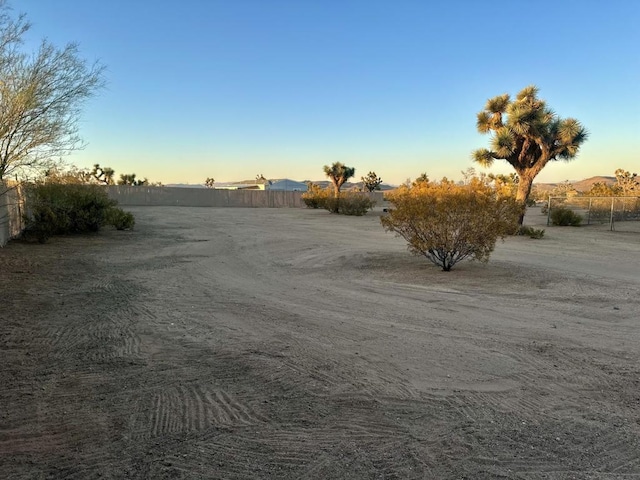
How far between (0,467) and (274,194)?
2563 inches

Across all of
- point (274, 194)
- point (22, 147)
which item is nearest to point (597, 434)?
point (22, 147)

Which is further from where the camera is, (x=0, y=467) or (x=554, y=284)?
(x=554, y=284)

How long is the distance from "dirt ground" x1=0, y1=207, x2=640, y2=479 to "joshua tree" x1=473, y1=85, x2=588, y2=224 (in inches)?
615

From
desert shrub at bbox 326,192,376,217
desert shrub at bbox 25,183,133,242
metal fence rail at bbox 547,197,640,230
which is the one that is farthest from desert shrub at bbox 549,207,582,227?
desert shrub at bbox 25,183,133,242

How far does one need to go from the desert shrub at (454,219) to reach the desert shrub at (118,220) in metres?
15.1

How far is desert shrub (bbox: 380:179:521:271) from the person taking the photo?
1104cm

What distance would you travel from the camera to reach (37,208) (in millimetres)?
18047

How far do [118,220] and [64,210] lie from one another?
3606mm

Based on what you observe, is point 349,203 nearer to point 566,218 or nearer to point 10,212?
point 566,218

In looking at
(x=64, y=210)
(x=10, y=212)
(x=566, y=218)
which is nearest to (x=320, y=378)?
(x=10, y=212)

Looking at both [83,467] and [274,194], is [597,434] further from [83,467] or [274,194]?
[274,194]

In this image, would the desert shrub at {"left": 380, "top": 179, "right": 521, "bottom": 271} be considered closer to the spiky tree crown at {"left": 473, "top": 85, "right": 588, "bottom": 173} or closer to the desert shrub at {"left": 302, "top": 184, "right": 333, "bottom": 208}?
the spiky tree crown at {"left": 473, "top": 85, "right": 588, "bottom": 173}

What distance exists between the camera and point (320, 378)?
15.8 ft

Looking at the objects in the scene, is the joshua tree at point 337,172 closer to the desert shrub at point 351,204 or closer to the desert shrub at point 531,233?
the desert shrub at point 351,204
